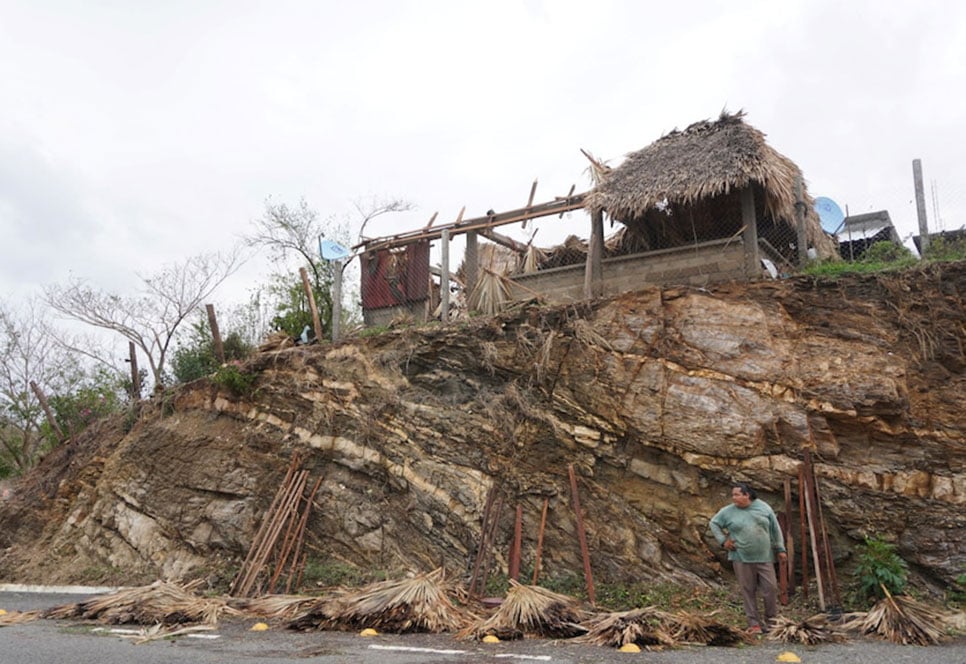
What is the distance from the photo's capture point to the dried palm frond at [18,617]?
7.75m

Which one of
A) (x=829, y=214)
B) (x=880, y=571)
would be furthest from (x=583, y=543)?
(x=829, y=214)

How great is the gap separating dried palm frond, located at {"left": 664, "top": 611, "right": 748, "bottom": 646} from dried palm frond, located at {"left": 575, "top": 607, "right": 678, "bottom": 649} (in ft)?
0.27

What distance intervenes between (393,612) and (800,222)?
7.53 m

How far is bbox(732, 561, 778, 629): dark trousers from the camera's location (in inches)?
247

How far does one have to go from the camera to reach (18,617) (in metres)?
7.92

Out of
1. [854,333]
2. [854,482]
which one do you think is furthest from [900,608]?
[854,333]

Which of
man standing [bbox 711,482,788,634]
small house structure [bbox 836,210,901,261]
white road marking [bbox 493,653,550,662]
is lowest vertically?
white road marking [bbox 493,653,550,662]

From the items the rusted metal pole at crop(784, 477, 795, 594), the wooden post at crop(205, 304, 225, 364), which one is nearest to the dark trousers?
the rusted metal pole at crop(784, 477, 795, 594)

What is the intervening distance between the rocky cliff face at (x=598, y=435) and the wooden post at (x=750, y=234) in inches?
21.8

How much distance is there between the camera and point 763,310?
863 cm

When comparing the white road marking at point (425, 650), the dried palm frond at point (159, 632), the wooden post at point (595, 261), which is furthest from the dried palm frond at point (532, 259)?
the dried palm frond at point (159, 632)

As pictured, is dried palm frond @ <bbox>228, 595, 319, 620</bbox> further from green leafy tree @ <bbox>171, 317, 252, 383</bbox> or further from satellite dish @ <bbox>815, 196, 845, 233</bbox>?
satellite dish @ <bbox>815, 196, 845, 233</bbox>

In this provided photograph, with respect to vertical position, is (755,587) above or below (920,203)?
below

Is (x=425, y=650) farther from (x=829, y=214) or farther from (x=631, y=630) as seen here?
(x=829, y=214)
